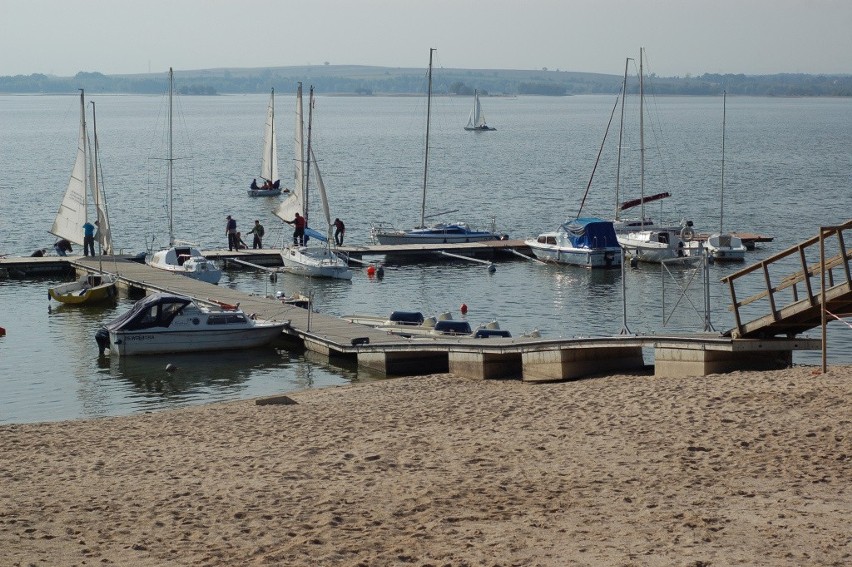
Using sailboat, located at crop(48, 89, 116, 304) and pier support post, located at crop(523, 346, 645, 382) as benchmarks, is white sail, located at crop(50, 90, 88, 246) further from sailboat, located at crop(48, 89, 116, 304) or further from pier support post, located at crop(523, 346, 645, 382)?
pier support post, located at crop(523, 346, 645, 382)

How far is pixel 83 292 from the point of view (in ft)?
132

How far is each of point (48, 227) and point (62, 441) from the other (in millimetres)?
49819

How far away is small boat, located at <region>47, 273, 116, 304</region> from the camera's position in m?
39.9

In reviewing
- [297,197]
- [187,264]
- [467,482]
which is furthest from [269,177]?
[467,482]

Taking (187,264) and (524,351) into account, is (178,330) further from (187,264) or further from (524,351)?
(187,264)

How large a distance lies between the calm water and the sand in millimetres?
6451

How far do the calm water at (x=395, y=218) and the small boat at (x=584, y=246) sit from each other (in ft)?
2.74

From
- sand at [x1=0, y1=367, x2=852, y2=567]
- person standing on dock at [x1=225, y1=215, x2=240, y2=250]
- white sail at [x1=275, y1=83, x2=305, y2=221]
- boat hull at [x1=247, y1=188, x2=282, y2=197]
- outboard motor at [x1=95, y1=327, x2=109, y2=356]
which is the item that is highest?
white sail at [x1=275, y1=83, x2=305, y2=221]

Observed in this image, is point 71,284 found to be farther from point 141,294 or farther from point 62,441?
point 62,441

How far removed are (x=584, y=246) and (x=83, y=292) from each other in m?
19.8

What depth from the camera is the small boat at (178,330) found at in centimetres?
3173

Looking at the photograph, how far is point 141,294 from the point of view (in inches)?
1645

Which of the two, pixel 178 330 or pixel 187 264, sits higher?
pixel 187 264

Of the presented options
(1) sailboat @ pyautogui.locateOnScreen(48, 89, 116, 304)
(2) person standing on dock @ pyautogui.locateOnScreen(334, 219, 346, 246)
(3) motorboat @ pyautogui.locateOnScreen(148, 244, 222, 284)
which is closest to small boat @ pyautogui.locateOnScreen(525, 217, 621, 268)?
(2) person standing on dock @ pyautogui.locateOnScreen(334, 219, 346, 246)
